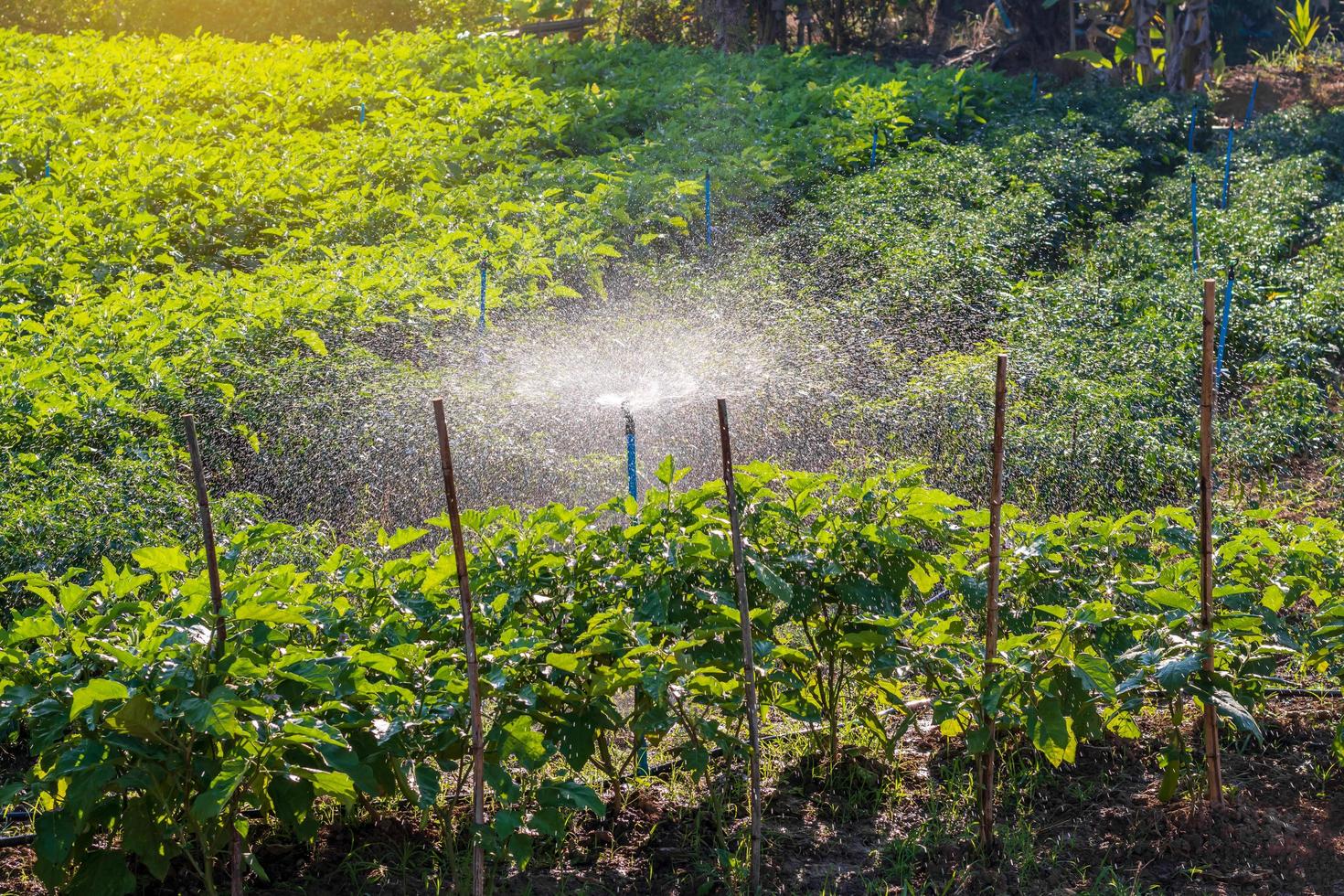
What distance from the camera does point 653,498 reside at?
335 centimetres

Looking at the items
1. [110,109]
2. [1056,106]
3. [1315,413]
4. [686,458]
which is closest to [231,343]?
[686,458]

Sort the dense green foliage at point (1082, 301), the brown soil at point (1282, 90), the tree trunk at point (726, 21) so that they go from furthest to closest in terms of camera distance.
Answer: the tree trunk at point (726, 21) → the brown soil at point (1282, 90) → the dense green foliage at point (1082, 301)

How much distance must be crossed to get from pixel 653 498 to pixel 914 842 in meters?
1.09

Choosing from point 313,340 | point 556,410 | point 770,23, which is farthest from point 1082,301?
point 770,23

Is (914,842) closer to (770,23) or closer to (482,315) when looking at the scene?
(482,315)

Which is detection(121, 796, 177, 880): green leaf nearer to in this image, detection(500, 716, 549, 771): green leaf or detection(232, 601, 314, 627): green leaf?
detection(232, 601, 314, 627): green leaf

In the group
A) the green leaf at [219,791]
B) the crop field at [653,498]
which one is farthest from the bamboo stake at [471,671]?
the green leaf at [219,791]

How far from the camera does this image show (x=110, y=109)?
11172 millimetres

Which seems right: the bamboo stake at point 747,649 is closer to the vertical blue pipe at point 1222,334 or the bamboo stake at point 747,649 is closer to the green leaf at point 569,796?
the green leaf at point 569,796

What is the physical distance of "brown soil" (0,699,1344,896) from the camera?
3160 mm

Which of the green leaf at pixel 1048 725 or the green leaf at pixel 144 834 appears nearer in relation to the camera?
the green leaf at pixel 144 834

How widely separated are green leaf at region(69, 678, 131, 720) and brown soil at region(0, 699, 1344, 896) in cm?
88

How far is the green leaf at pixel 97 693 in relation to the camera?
7.75ft

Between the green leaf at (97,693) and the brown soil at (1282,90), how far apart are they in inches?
581
